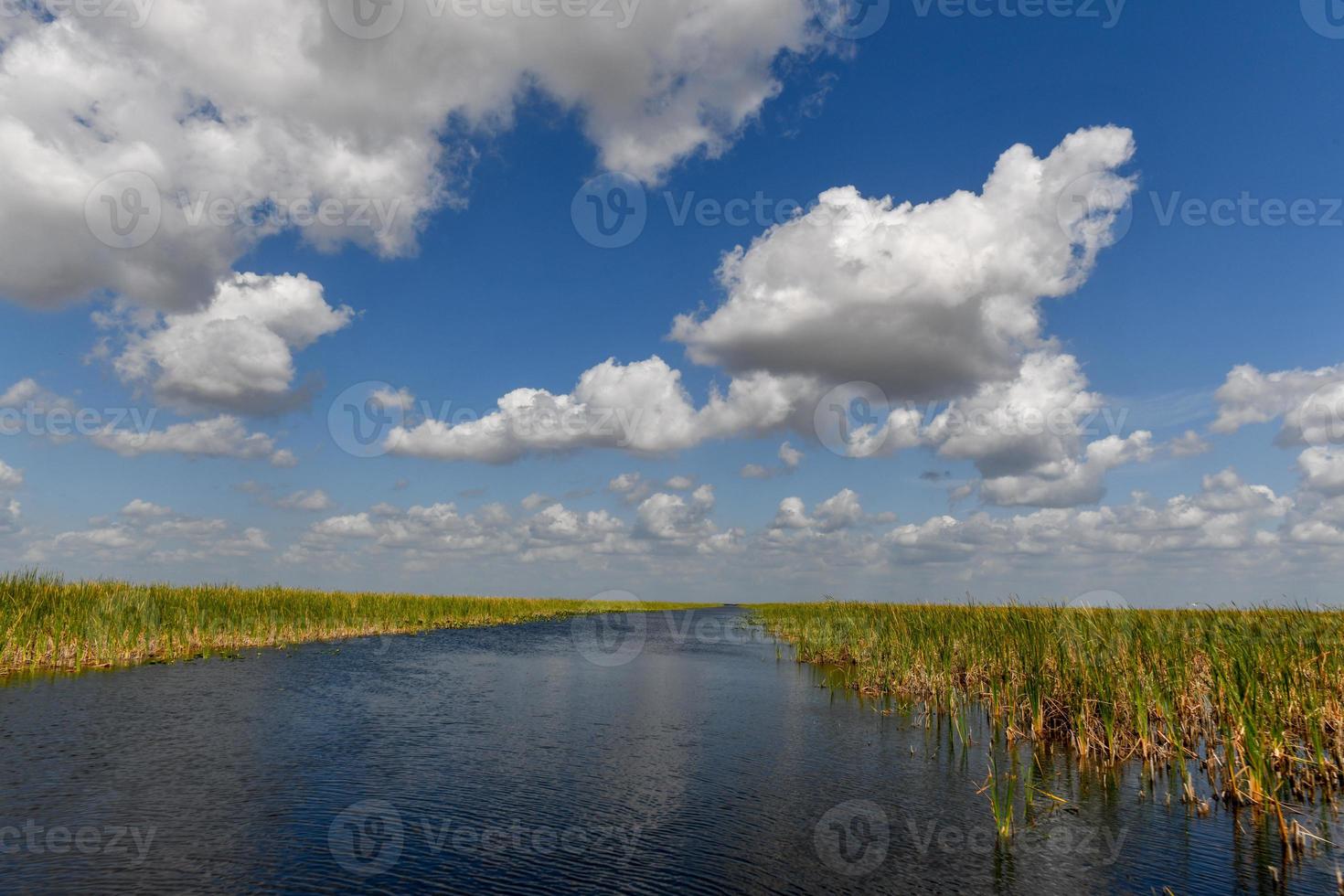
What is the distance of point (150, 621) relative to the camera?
3016 cm

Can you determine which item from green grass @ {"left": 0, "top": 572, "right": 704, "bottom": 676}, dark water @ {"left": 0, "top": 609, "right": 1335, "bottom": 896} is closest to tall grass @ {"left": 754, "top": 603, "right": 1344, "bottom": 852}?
dark water @ {"left": 0, "top": 609, "right": 1335, "bottom": 896}

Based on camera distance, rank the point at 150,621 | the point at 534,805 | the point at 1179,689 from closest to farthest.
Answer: the point at 534,805, the point at 1179,689, the point at 150,621

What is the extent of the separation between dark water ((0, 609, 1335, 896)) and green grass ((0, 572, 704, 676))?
3.51 metres

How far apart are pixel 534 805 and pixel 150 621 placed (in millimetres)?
26939

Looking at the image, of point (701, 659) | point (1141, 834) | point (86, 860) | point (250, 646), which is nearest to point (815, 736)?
point (1141, 834)

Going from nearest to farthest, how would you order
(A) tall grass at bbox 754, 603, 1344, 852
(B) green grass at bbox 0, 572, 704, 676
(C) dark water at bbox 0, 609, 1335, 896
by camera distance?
(C) dark water at bbox 0, 609, 1335, 896, (A) tall grass at bbox 754, 603, 1344, 852, (B) green grass at bbox 0, 572, 704, 676

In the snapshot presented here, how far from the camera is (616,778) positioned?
1464 cm

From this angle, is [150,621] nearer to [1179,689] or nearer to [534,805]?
[534,805]

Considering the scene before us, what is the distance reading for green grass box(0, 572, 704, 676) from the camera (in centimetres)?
2552

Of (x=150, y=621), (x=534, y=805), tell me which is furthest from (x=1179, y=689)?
(x=150, y=621)

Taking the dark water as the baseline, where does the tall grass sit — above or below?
above

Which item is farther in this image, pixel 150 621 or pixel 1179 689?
pixel 150 621

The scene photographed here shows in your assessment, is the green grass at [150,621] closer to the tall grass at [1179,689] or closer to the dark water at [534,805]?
the dark water at [534,805]

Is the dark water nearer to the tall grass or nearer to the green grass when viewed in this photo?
the tall grass
